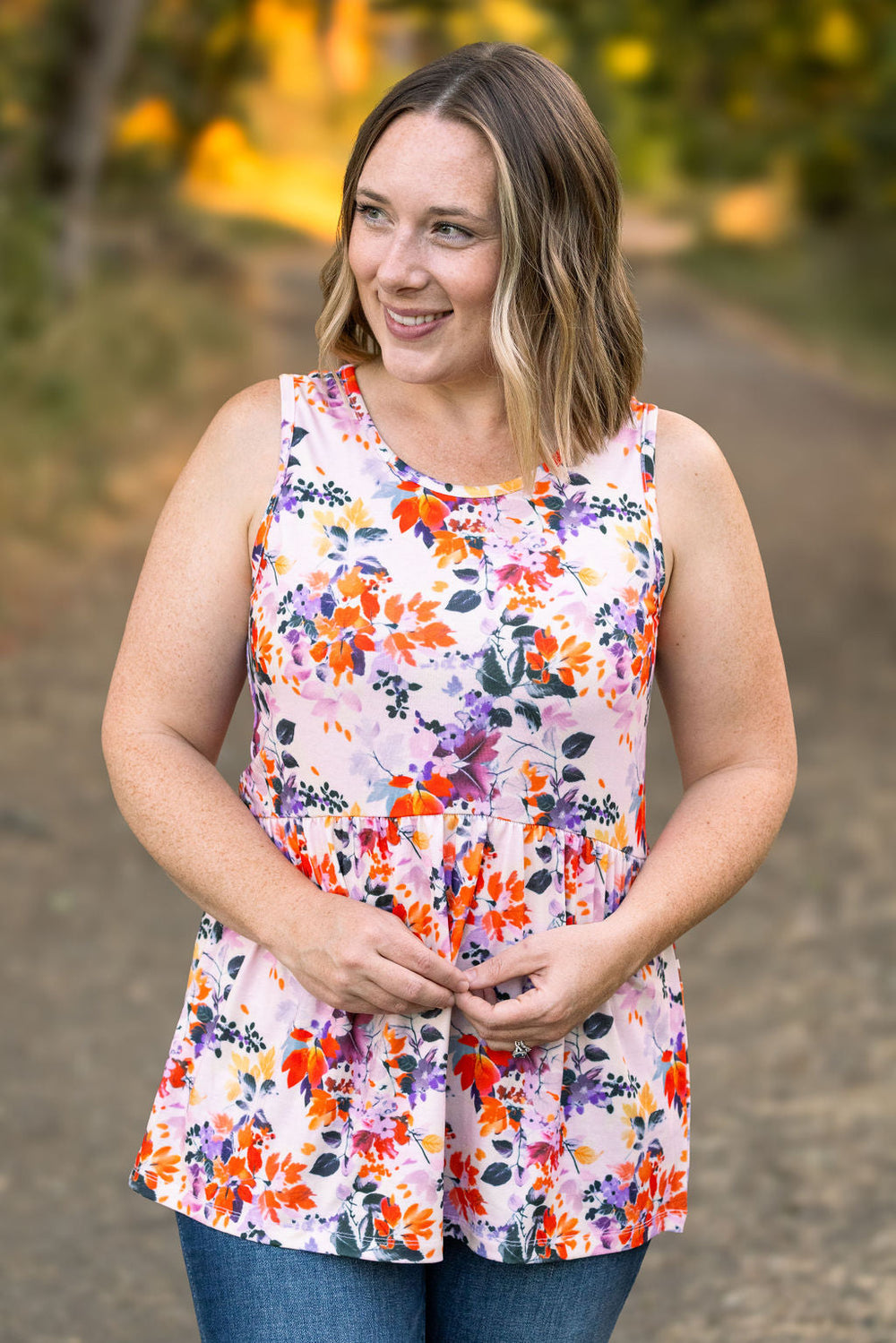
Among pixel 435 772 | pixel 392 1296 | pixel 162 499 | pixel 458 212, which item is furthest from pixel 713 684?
pixel 162 499

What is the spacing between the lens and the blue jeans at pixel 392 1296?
5.35 feet

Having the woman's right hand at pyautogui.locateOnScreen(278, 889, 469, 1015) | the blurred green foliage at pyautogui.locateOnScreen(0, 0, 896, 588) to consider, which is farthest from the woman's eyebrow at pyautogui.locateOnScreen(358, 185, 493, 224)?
the blurred green foliage at pyautogui.locateOnScreen(0, 0, 896, 588)

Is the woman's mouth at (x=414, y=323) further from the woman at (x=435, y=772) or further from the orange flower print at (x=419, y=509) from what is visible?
the orange flower print at (x=419, y=509)

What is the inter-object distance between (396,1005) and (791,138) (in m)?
19.7

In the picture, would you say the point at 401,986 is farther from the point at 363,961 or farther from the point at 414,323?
the point at 414,323

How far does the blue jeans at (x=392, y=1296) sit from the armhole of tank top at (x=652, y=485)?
2.33ft

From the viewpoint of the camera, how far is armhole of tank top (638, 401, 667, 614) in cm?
173

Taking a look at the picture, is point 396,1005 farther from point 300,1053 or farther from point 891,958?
point 891,958

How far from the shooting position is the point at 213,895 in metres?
1.66

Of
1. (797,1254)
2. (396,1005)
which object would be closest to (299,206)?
(797,1254)

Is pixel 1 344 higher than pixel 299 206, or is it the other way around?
pixel 299 206

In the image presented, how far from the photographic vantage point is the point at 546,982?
5.30 ft

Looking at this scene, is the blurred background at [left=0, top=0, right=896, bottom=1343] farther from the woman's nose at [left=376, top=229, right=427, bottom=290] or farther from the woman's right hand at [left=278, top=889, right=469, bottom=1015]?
the woman's right hand at [left=278, top=889, right=469, bottom=1015]

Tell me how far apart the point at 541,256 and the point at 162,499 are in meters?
8.47
